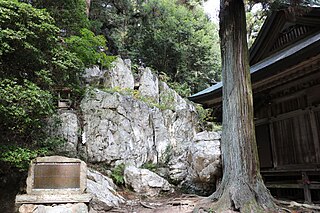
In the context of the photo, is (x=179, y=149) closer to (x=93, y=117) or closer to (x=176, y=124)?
(x=176, y=124)

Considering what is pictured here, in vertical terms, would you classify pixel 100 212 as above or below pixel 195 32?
below

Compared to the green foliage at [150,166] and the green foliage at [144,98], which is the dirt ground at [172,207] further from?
the green foliage at [144,98]

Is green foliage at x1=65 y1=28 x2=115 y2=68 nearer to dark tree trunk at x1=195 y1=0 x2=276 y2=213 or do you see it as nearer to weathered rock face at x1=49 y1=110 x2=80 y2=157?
weathered rock face at x1=49 y1=110 x2=80 y2=157

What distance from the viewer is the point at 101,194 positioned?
25.6 ft

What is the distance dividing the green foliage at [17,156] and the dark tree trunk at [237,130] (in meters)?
4.49

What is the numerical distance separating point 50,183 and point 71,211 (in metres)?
0.89

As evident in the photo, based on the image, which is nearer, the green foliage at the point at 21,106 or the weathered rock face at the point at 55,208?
the weathered rock face at the point at 55,208

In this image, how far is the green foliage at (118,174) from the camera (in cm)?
1022

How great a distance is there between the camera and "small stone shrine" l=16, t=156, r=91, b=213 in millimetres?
5703

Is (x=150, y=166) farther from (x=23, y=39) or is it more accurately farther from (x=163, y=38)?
(x=163, y=38)

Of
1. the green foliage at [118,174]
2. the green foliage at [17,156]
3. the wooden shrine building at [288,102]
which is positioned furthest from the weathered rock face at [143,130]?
the green foliage at [17,156]

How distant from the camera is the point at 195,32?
19250 millimetres

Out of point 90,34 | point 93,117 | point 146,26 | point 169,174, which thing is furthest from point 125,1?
point 169,174

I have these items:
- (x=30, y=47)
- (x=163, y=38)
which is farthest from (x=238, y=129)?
(x=163, y=38)
